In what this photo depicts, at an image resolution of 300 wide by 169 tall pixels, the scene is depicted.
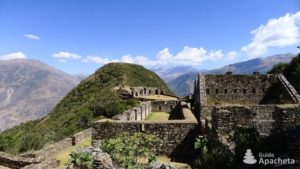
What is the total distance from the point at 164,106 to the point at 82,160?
2668 cm

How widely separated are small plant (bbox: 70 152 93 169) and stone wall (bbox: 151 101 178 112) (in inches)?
1023

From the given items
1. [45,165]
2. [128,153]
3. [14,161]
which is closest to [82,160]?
[45,165]

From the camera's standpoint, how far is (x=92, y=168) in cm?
1296

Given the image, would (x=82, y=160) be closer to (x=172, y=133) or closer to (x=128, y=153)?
(x=128, y=153)

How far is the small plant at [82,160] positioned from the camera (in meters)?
13.1

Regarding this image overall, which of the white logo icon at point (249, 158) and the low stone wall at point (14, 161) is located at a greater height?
the white logo icon at point (249, 158)

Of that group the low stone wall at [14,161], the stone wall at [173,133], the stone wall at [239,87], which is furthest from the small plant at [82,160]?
the stone wall at [239,87]

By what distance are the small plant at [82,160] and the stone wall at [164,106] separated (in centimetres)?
2599

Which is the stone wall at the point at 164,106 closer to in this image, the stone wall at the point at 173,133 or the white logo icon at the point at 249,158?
the stone wall at the point at 173,133

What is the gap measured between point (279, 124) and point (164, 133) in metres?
5.44

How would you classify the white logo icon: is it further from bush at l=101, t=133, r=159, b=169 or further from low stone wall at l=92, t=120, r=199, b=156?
low stone wall at l=92, t=120, r=199, b=156

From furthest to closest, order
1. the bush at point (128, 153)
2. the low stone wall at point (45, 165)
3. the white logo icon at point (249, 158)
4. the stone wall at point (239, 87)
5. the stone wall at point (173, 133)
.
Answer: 1. the stone wall at point (239, 87)
2. the stone wall at point (173, 133)
3. the bush at point (128, 153)
4. the low stone wall at point (45, 165)
5. the white logo icon at point (249, 158)

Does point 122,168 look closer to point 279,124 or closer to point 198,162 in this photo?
point 198,162

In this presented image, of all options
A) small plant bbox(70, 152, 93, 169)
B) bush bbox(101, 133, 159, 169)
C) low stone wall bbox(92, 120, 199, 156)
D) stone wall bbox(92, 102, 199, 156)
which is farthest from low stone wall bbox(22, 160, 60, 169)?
low stone wall bbox(92, 120, 199, 156)
